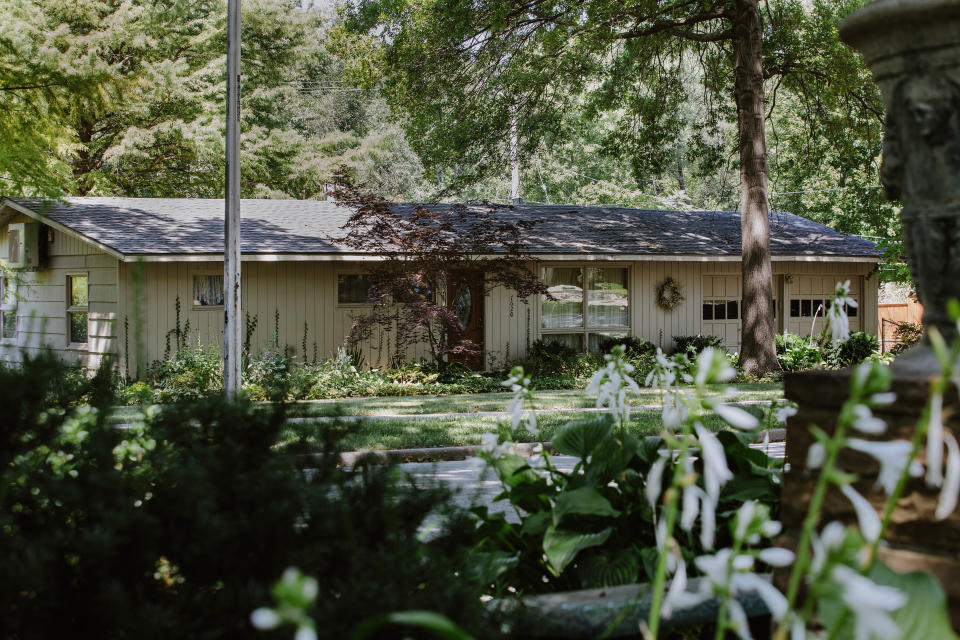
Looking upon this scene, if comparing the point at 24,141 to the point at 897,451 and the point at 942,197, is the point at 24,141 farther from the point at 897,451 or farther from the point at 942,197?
the point at 897,451

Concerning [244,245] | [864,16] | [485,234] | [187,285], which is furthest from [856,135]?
[864,16]

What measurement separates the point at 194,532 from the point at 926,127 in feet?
8.26

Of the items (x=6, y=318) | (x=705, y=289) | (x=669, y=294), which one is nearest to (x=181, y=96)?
(x=6, y=318)

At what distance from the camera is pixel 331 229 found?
709 inches

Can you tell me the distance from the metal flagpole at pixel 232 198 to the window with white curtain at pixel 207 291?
5.66 m

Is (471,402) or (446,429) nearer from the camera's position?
(446,429)

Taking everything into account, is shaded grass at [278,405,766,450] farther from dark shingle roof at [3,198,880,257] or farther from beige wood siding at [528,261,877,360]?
beige wood siding at [528,261,877,360]

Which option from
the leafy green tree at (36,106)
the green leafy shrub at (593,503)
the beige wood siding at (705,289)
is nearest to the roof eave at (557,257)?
the beige wood siding at (705,289)

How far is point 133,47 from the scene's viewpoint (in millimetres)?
24234

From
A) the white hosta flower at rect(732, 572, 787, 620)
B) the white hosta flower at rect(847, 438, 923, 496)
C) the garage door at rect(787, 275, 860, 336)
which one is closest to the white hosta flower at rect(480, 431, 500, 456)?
the white hosta flower at rect(732, 572, 787, 620)

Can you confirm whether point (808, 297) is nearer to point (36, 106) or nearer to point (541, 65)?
point (541, 65)

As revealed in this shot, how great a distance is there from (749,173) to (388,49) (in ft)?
26.3

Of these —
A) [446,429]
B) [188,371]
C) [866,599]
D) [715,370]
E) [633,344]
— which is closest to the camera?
[866,599]

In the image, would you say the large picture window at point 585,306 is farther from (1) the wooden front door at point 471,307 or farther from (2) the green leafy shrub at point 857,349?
(2) the green leafy shrub at point 857,349
